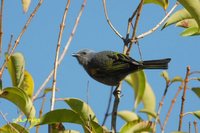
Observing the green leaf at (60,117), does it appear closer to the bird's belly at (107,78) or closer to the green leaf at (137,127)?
the green leaf at (137,127)

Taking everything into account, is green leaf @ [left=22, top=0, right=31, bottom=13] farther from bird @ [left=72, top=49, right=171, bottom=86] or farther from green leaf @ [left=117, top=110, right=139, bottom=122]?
bird @ [left=72, top=49, right=171, bottom=86]

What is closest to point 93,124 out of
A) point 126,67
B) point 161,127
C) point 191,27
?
point 161,127

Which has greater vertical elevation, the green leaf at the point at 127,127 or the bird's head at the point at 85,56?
the bird's head at the point at 85,56

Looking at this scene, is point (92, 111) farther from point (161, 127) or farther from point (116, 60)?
point (116, 60)

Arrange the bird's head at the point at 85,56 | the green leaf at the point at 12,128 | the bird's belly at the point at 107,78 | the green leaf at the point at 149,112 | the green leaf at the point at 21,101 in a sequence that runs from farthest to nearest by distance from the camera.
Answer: the bird's head at the point at 85,56
the bird's belly at the point at 107,78
the green leaf at the point at 149,112
the green leaf at the point at 21,101
the green leaf at the point at 12,128

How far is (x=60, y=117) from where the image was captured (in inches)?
144

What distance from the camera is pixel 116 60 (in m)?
6.80

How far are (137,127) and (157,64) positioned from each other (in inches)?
113

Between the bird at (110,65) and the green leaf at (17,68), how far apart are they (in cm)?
229

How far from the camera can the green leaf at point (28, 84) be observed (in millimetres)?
4419

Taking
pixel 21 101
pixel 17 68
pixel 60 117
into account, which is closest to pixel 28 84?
pixel 17 68

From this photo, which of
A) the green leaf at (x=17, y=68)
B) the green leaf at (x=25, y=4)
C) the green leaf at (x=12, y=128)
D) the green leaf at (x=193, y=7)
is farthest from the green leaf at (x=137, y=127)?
the green leaf at (x=25, y=4)

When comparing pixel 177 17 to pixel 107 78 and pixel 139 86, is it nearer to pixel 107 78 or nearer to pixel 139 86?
pixel 139 86

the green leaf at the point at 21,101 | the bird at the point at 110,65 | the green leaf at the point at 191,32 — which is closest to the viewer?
the green leaf at the point at 21,101
